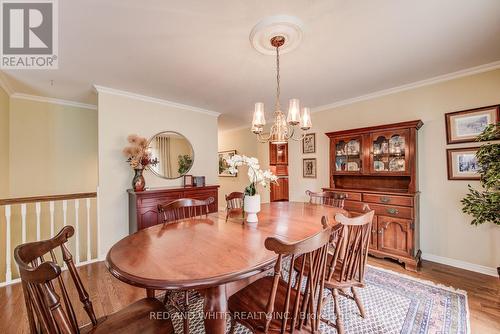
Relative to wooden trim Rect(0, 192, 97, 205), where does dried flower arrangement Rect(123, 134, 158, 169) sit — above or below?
above

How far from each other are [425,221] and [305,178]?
194cm

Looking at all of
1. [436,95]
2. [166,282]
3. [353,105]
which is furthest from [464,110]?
[166,282]

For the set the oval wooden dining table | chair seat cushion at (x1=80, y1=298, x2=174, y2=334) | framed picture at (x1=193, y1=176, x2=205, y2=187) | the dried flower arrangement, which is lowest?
chair seat cushion at (x1=80, y1=298, x2=174, y2=334)

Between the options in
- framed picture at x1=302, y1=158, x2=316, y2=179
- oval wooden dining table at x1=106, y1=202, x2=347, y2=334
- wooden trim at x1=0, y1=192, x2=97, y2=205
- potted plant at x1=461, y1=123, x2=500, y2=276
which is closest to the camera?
oval wooden dining table at x1=106, y1=202, x2=347, y2=334

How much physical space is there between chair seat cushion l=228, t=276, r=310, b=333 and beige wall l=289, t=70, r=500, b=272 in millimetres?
2670

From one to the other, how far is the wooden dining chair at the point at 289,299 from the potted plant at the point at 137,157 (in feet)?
7.86

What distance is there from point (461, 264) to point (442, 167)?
47.7 inches

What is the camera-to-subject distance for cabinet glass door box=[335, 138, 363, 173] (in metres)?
3.29

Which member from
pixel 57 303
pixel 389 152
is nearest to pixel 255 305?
pixel 57 303

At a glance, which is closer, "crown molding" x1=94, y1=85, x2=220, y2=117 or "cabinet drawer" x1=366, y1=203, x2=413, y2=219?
"cabinet drawer" x1=366, y1=203, x2=413, y2=219

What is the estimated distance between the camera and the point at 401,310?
6.06 feet

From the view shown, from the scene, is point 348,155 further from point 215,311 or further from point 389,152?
point 215,311

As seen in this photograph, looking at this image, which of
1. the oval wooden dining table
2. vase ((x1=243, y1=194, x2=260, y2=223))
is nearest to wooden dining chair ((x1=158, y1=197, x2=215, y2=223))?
the oval wooden dining table

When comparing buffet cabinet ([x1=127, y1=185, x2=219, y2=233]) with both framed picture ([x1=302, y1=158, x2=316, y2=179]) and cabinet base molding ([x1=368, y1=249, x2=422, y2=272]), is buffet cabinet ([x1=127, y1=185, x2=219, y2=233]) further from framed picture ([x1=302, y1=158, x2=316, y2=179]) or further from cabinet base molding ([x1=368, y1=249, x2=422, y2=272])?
cabinet base molding ([x1=368, y1=249, x2=422, y2=272])
